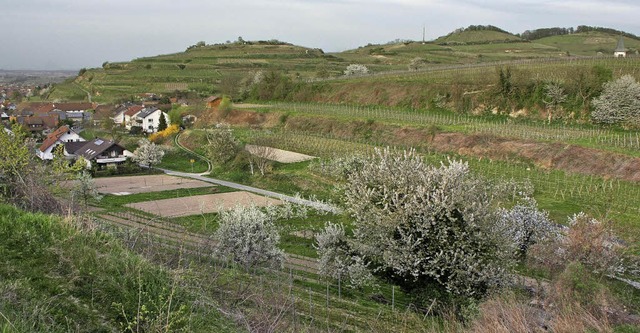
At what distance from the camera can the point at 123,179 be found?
49.1 meters

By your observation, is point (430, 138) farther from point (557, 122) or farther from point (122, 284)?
point (122, 284)

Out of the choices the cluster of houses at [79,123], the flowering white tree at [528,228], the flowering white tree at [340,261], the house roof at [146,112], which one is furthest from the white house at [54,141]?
the flowering white tree at [528,228]

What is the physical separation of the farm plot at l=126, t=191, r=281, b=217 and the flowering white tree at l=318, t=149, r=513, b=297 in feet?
54.6

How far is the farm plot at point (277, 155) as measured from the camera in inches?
1878

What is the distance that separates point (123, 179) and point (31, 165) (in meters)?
31.1

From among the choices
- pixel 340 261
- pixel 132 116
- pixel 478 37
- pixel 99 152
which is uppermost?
pixel 478 37

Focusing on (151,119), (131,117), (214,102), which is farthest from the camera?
(131,117)

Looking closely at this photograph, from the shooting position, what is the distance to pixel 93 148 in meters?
57.0

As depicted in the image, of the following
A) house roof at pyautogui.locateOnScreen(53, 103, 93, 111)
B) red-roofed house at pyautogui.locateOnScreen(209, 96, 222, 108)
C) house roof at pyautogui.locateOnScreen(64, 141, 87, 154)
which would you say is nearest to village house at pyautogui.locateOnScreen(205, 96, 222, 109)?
red-roofed house at pyautogui.locateOnScreen(209, 96, 222, 108)

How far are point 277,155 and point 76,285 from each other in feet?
143

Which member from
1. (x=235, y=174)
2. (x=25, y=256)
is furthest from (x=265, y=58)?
(x=25, y=256)

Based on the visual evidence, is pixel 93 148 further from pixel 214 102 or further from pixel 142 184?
pixel 214 102

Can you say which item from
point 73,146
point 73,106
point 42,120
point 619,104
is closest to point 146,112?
point 42,120

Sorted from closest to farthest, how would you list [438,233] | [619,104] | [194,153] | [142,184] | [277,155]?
[438,233] < [619,104] < [142,184] < [277,155] < [194,153]
